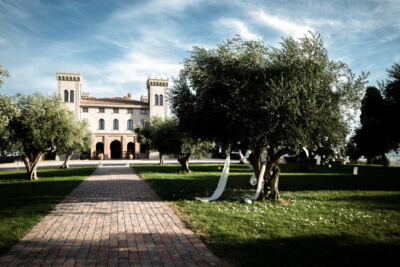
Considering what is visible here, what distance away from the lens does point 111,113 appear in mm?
53406

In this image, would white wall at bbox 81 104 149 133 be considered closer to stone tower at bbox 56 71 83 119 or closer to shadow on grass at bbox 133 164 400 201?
stone tower at bbox 56 71 83 119

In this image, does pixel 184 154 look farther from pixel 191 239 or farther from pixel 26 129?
pixel 191 239

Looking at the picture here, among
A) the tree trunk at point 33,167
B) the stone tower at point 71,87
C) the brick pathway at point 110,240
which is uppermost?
the stone tower at point 71,87

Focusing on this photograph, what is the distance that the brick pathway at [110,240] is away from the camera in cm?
418

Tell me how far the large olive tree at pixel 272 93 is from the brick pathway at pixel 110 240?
3344 millimetres

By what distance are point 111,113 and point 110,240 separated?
168 feet

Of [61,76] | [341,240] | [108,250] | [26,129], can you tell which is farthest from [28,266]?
[61,76]

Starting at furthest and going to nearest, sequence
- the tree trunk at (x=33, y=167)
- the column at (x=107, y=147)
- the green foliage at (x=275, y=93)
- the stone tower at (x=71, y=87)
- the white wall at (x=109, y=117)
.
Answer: the white wall at (x=109, y=117) → the column at (x=107, y=147) → the stone tower at (x=71, y=87) → the tree trunk at (x=33, y=167) → the green foliage at (x=275, y=93)

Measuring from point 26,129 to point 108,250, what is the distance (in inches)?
536

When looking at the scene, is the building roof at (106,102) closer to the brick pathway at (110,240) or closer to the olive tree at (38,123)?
the olive tree at (38,123)

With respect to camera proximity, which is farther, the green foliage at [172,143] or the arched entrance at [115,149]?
the arched entrance at [115,149]

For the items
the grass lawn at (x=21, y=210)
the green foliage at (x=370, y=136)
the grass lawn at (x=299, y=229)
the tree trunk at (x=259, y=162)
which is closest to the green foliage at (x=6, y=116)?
the grass lawn at (x=21, y=210)

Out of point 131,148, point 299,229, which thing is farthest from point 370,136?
point 131,148

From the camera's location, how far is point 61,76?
50.6 meters
